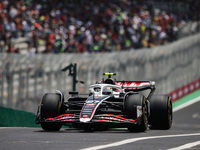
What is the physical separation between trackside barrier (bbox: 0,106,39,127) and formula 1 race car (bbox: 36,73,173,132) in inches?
46.2

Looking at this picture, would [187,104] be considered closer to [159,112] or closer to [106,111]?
[159,112]

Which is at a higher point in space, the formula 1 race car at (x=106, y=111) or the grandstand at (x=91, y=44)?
the grandstand at (x=91, y=44)

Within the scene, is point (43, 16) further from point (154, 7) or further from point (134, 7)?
point (154, 7)

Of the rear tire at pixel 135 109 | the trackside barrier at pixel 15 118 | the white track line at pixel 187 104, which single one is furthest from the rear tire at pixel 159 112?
the white track line at pixel 187 104

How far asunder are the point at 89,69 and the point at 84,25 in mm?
9824

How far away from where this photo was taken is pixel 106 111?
38.5ft

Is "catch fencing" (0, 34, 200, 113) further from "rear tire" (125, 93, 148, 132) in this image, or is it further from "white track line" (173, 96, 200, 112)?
"rear tire" (125, 93, 148, 132)

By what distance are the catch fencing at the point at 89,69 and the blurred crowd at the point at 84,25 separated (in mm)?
4208

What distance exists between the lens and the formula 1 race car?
11.3 meters

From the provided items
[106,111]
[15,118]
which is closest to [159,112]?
[106,111]

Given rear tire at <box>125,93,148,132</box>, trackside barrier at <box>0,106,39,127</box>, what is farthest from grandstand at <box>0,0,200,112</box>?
rear tire at <box>125,93,148,132</box>

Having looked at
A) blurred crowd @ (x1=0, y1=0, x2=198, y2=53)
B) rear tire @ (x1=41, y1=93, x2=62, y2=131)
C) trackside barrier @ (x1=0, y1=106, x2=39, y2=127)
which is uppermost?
blurred crowd @ (x1=0, y1=0, x2=198, y2=53)

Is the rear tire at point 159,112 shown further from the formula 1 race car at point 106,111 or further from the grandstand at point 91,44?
the grandstand at point 91,44

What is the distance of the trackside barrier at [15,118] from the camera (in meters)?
12.7
